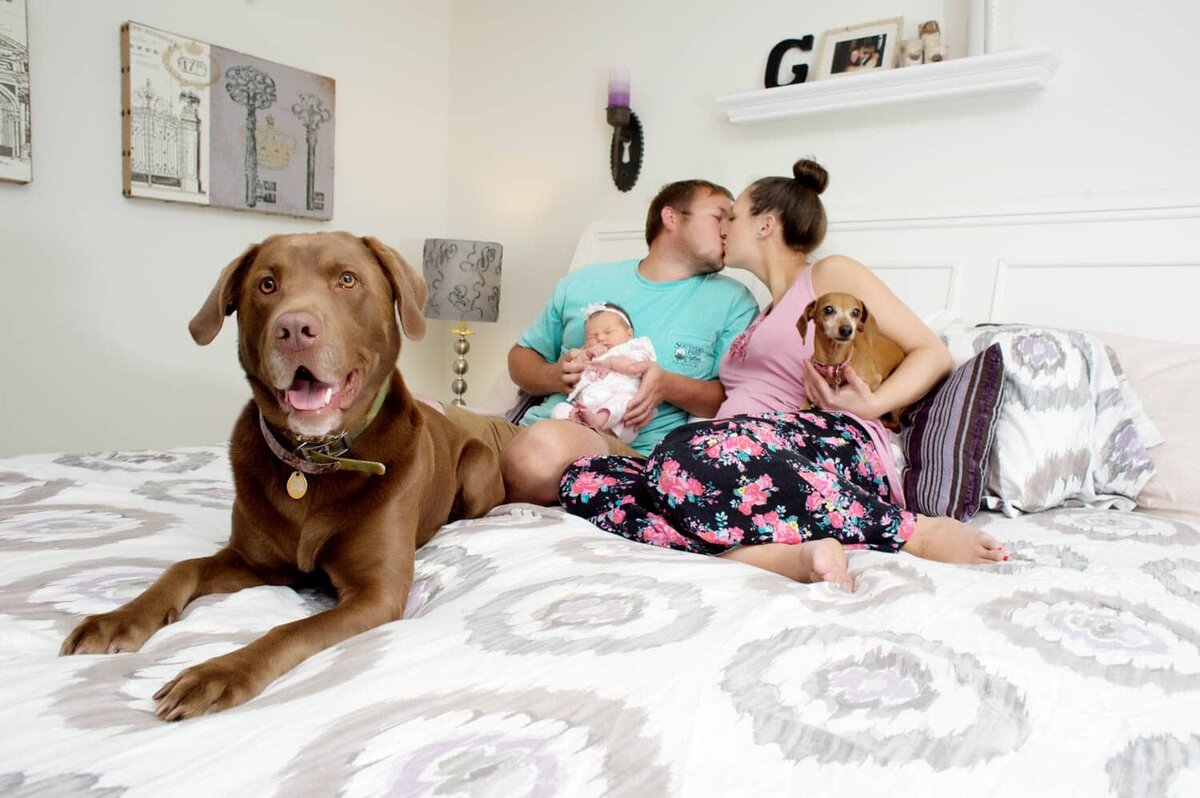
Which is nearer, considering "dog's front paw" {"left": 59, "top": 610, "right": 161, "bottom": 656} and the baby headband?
"dog's front paw" {"left": 59, "top": 610, "right": 161, "bottom": 656}

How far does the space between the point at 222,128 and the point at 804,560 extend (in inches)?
114

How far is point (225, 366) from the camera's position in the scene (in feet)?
10.4

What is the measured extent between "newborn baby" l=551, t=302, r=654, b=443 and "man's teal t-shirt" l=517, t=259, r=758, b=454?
0.07 meters

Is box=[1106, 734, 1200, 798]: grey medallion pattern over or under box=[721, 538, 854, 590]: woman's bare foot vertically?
over

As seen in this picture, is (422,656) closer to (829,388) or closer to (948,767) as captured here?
(948,767)

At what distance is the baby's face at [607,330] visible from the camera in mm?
2104

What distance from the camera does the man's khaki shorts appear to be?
6.25ft

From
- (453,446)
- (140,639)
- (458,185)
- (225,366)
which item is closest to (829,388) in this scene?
(453,446)

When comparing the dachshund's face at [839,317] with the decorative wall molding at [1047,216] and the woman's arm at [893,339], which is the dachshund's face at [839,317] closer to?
the woman's arm at [893,339]

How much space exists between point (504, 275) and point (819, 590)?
2888mm

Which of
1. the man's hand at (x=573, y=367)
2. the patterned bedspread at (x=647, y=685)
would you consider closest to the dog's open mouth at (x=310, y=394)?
the patterned bedspread at (x=647, y=685)

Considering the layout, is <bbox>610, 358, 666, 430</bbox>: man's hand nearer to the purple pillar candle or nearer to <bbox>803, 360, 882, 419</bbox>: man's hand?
<bbox>803, 360, 882, 419</bbox>: man's hand

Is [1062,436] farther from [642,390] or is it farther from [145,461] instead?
[145,461]

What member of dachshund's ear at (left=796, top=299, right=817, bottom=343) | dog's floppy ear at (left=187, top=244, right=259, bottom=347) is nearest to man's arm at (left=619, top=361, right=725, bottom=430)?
dachshund's ear at (left=796, top=299, right=817, bottom=343)
